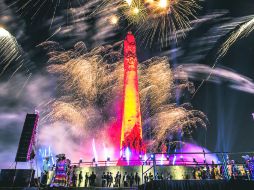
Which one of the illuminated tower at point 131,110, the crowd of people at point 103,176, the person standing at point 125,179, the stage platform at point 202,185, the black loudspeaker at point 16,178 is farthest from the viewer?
the illuminated tower at point 131,110

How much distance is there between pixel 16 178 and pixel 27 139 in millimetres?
2888

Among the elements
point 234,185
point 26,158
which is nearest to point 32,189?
point 26,158

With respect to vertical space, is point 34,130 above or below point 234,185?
above

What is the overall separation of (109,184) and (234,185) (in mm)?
13894

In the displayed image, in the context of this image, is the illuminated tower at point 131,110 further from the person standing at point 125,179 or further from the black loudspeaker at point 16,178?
the black loudspeaker at point 16,178

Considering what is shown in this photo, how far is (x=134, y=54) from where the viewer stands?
128 feet

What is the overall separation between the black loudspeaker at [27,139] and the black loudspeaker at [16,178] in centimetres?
138

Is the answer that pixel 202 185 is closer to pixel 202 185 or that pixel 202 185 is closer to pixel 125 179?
pixel 202 185

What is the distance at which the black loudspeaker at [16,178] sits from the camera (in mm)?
16984

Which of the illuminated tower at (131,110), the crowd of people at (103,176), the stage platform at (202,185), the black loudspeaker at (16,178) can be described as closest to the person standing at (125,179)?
the crowd of people at (103,176)

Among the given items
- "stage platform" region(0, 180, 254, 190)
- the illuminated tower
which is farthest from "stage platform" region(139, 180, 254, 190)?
the illuminated tower

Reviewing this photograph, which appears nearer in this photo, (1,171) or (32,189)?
(32,189)

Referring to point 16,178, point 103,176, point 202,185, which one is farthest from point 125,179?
point 202,185

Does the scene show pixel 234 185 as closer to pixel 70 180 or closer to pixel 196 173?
pixel 196 173
